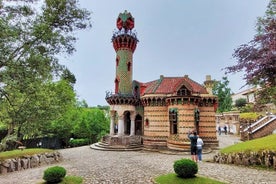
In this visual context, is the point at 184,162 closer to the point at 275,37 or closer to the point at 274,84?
the point at 274,84

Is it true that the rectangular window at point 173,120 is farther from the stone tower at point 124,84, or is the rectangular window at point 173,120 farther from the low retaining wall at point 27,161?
the low retaining wall at point 27,161

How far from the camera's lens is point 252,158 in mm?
12688

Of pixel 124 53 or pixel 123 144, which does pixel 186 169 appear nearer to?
pixel 123 144

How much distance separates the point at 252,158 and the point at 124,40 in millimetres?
21098

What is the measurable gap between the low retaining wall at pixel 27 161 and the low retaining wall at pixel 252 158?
44.2 feet

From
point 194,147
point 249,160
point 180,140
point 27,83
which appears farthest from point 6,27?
point 180,140

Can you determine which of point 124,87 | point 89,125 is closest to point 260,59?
point 124,87

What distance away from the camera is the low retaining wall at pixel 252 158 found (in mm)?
11750

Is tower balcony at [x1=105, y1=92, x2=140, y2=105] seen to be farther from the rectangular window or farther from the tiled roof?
the rectangular window

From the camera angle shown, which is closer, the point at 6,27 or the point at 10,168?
the point at 6,27

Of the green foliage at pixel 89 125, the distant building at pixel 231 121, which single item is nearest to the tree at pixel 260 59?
the distant building at pixel 231 121

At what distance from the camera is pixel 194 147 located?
14.0m

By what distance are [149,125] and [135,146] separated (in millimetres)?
3033

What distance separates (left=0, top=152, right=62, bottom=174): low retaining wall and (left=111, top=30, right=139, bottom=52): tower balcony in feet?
53.9
